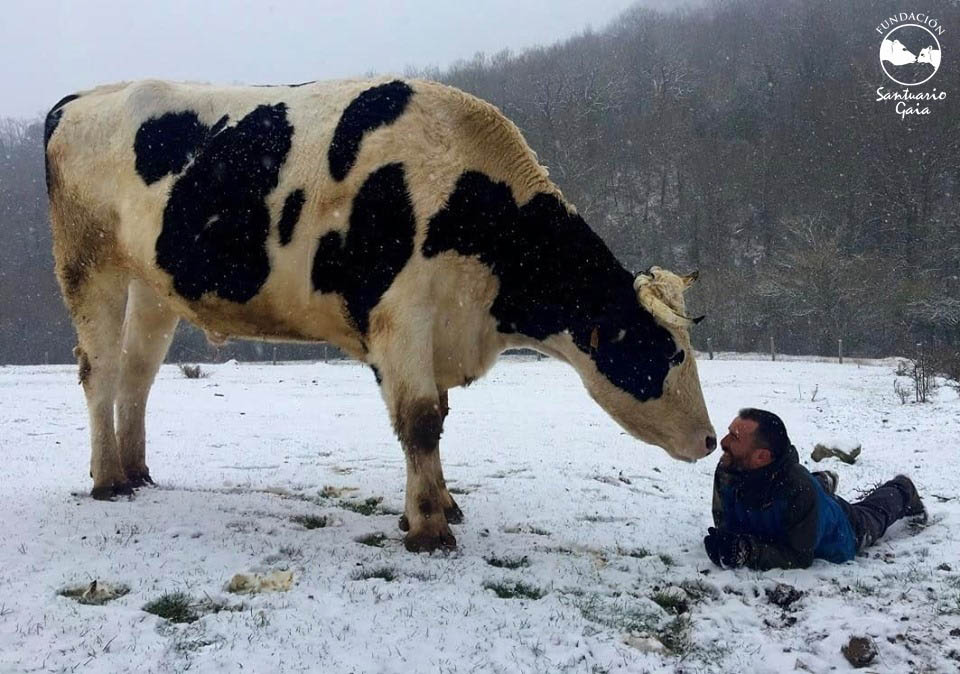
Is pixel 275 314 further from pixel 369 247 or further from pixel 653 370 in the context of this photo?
pixel 653 370

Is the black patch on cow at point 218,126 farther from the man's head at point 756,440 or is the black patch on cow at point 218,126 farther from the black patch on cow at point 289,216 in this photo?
the man's head at point 756,440

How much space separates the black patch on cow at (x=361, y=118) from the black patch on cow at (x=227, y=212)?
0.42 meters

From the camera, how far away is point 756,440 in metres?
4.69

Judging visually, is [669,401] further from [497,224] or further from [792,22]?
[792,22]

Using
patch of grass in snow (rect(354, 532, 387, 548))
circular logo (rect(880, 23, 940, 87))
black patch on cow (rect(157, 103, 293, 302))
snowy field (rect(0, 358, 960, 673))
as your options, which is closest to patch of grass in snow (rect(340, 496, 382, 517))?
snowy field (rect(0, 358, 960, 673))

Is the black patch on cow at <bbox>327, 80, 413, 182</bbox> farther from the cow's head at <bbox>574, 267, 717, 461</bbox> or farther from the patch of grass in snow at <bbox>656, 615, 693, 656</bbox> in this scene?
the patch of grass in snow at <bbox>656, 615, 693, 656</bbox>

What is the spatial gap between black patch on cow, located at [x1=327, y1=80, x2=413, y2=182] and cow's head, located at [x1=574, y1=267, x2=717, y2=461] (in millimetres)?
2147

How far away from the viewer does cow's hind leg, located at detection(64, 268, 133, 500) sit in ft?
19.5

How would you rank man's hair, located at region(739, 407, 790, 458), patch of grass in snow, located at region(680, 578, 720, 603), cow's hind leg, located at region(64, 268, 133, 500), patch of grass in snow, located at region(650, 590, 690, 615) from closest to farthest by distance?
1. patch of grass in snow, located at region(650, 590, 690, 615)
2. patch of grass in snow, located at region(680, 578, 720, 603)
3. man's hair, located at region(739, 407, 790, 458)
4. cow's hind leg, located at region(64, 268, 133, 500)

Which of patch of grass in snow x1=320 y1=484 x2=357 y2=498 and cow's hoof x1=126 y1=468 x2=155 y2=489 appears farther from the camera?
patch of grass in snow x1=320 y1=484 x2=357 y2=498

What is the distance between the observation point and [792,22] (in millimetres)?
74000

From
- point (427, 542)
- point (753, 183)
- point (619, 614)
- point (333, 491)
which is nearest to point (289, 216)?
point (427, 542)

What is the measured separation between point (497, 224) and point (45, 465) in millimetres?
6060

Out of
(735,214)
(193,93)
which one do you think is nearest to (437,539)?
(193,93)
